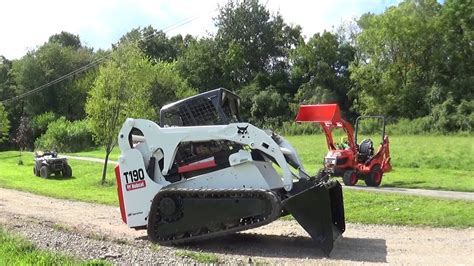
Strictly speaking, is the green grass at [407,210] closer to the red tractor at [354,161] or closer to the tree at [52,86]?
the red tractor at [354,161]

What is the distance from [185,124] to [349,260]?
3510 millimetres

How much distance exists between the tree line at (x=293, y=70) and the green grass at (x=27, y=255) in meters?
29.5

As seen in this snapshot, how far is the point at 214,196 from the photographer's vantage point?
28.0ft

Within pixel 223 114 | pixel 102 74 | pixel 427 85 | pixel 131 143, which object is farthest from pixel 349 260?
pixel 427 85

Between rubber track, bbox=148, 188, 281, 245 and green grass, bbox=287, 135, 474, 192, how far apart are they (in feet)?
36.4

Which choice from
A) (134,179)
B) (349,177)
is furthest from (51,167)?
(134,179)

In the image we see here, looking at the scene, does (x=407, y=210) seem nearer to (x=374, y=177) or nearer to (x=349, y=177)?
(x=349, y=177)

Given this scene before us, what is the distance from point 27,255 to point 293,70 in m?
59.3

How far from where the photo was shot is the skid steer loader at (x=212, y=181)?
27.0 feet

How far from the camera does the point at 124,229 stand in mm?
10438

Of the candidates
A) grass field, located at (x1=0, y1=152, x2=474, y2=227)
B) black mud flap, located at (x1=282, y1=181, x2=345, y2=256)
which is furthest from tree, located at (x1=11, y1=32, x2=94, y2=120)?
black mud flap, located at (x1=282, y1=181, x2=345, y2=256)

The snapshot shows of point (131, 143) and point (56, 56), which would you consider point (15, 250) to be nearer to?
point (131, 143)

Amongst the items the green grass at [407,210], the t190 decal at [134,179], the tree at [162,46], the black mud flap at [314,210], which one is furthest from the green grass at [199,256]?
the tree at [162,46]

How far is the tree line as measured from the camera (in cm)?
5059
